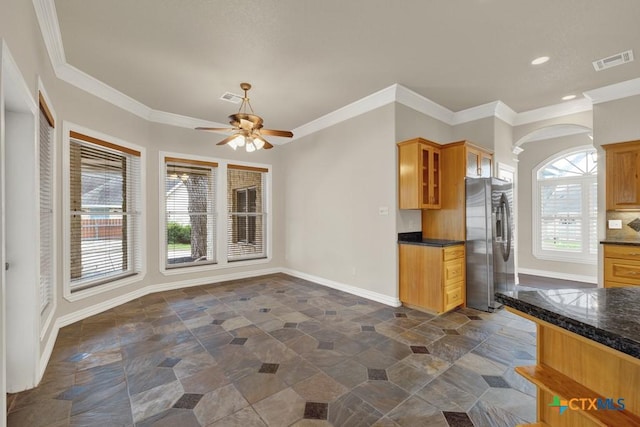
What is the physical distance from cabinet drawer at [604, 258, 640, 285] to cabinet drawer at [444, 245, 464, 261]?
5.37 ft

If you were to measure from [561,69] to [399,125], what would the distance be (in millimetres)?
1890

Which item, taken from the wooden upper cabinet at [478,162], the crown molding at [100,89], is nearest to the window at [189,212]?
the crown molding at [100,89]

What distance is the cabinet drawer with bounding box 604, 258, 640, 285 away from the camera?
10.7ft

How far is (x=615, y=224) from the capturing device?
3812 mm

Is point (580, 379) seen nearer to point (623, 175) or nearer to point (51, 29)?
point (623, 175)

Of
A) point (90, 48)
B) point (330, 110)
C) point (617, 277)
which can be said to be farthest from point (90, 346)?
point (617, 277)

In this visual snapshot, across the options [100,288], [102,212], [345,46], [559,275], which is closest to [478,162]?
[345,46]

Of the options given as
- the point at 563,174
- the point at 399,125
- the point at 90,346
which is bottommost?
the point at 90,346

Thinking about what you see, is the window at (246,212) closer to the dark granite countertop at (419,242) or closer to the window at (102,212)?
the window at (102,212)

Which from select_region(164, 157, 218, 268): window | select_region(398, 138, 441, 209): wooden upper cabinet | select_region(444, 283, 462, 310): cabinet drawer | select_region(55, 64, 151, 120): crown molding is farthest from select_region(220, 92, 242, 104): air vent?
select_region(444, 283, 462, 310): cabinet drawer

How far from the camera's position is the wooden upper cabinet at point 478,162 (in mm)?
3928

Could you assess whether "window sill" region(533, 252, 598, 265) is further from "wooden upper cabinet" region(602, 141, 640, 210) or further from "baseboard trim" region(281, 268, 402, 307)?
"baseboard trim" region(281, 268, 402, 307)

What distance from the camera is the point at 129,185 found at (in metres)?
4.36

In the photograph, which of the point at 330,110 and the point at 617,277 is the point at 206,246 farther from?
the point at 617,277
